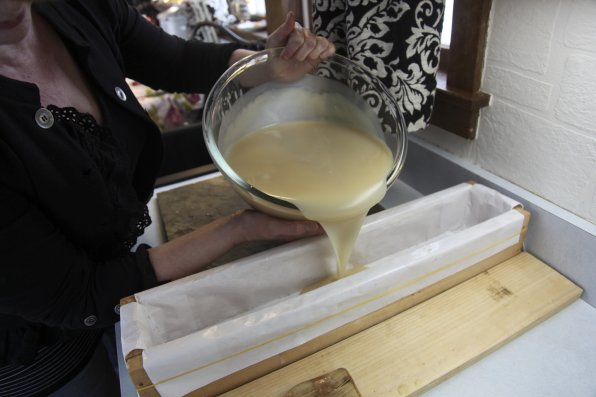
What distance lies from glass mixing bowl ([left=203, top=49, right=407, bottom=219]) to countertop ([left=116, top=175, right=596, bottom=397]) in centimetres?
32

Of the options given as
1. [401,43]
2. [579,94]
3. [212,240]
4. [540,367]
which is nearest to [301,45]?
[401,43]

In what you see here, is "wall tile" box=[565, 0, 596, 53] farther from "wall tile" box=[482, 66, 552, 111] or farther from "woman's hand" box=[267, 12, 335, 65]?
"woman's hand" box=[267, 12, 335, 65]

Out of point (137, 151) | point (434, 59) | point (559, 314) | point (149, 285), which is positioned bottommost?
point (559, 314)

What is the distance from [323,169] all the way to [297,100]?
19 cm

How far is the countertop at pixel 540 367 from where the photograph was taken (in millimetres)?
595

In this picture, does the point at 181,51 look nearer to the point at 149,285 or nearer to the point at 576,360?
the point at 149,285

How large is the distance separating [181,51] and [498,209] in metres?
0.81

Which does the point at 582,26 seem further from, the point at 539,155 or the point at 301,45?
the point at 301,45

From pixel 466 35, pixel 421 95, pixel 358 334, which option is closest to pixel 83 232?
pixel 358 334

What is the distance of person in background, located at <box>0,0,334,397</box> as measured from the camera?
1.83 feet

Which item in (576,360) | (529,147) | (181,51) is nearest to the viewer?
(576,360)

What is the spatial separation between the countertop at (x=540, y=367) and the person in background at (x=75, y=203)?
0.57 feet

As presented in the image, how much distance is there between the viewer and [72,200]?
621 mm

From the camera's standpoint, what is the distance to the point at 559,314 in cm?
71
